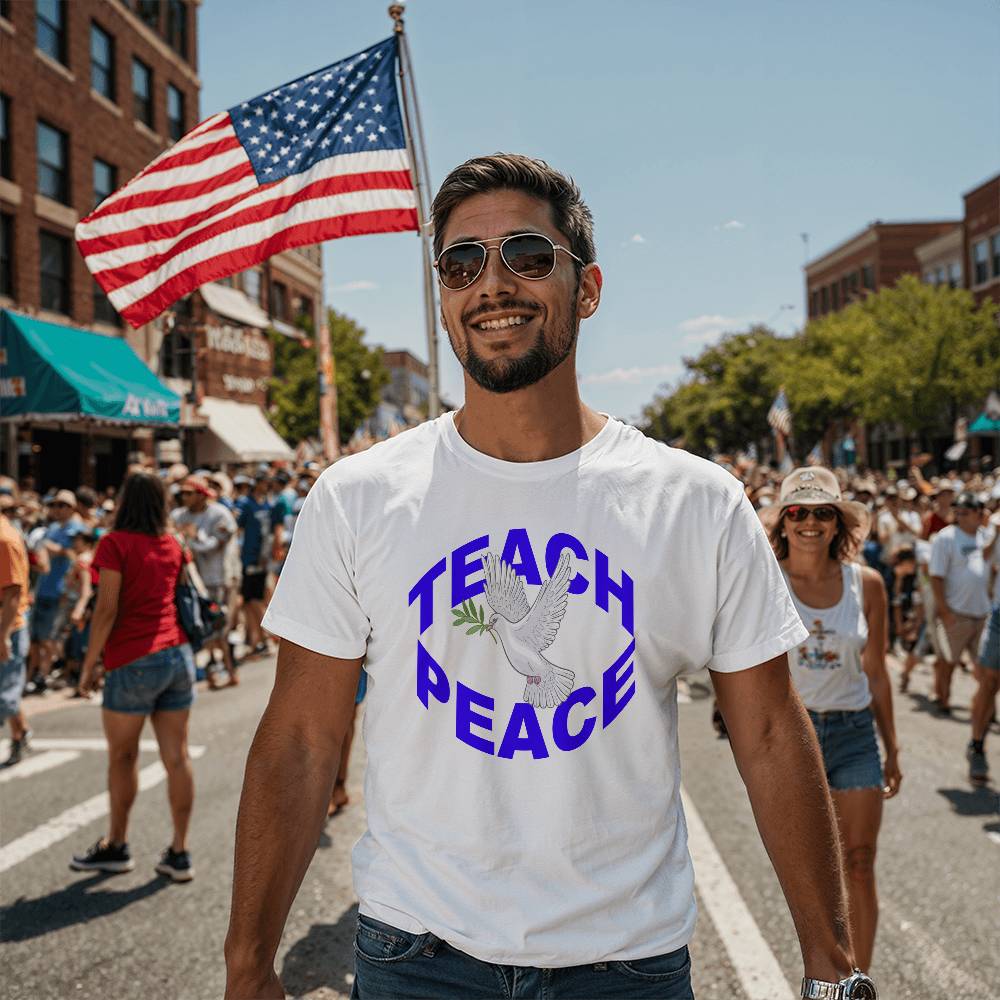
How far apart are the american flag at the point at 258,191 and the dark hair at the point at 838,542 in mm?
2784

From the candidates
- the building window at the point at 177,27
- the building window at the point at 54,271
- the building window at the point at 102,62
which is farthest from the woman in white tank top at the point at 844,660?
the building window at the point at 177,27

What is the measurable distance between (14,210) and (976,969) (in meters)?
20.7

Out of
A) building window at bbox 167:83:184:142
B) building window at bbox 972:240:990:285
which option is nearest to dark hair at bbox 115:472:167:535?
building window at bbox 167:83:184:142

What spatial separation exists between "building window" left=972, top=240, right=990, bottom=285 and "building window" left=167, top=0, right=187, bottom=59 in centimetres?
3114

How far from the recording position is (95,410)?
17953 millimetres

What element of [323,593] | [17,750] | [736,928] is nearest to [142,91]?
[17,750]

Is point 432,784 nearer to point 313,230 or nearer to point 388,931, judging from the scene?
point 388,931

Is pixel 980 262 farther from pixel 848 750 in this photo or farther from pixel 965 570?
pixel 848 750

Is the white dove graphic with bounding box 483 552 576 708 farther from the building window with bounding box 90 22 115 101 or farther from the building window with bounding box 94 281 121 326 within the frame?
the building window with bounding box 90 22 115 101

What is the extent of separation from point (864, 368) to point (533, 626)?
41089 millimetres

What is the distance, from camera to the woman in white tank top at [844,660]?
4.08 meters

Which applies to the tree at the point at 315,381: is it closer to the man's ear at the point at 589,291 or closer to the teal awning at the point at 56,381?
the teal awning at the point at 56,381

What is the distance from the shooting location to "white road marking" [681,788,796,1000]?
13.6ft

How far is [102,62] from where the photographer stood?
23672 mm
